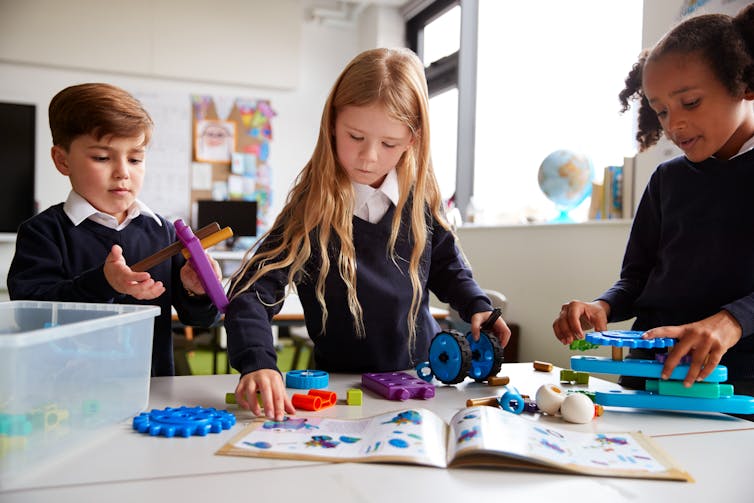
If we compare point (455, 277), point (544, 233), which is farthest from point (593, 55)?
point (455, 277)

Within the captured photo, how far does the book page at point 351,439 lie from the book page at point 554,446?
31mm

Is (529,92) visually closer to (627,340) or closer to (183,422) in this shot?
(627,340)

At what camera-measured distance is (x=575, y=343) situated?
1.14 m

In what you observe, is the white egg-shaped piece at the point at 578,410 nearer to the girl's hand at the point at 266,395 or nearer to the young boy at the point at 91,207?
the girl's hand at the point at 266,395

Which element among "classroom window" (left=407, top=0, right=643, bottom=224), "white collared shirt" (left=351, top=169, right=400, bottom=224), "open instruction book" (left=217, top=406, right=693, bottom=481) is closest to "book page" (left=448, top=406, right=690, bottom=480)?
"open instruction book" (left=217, top=406, right=693, bottom=481)

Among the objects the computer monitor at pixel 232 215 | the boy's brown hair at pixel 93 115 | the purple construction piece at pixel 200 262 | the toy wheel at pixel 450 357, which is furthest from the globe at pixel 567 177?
the computer monitor at pixel 232 215

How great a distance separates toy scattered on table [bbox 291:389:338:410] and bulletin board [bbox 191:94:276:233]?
4063 millimetres

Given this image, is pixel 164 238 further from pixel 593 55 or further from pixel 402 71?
pixel 593 55

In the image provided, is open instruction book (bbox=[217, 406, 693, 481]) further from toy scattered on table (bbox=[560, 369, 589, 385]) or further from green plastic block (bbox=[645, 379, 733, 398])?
toy scattered on table (bbox=[560, 369, 589, 385])

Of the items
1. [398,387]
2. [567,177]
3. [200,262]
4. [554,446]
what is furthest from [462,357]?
[567,177]

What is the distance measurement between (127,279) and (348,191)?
47 cm

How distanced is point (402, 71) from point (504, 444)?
0.79m

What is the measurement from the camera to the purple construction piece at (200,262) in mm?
980

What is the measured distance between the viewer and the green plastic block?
0.96 m
